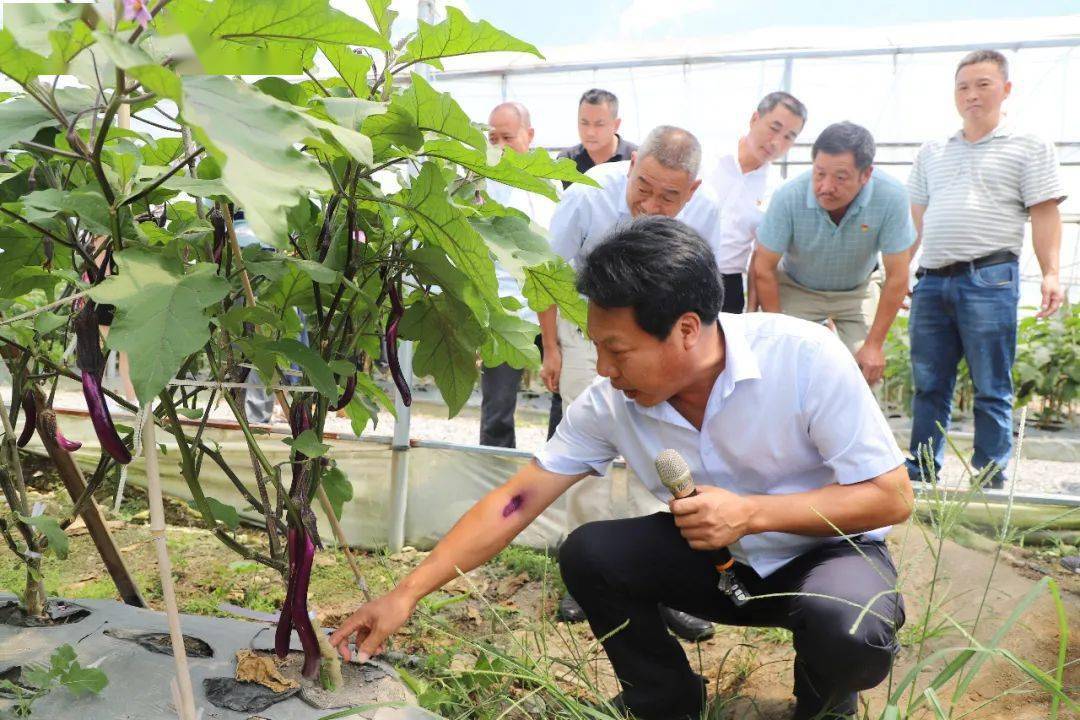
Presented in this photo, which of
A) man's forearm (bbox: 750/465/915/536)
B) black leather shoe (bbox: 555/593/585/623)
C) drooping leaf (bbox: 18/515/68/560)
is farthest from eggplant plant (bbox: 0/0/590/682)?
black leather shoe (bbox: 555/593/585/623)

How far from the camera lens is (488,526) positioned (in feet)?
5.90

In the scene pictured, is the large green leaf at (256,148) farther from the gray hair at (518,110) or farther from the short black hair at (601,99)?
the short black hair at (601,99)

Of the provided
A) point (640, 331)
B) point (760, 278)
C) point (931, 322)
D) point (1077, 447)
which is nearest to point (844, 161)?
point (760, 278)

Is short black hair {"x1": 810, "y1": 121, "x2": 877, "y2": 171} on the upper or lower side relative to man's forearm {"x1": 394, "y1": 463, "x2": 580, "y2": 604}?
upper

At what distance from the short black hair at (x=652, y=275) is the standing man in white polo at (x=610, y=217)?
0.80 m

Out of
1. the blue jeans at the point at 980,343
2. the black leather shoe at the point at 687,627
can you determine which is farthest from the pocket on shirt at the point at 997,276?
the black leather shoe at the point at 687,627

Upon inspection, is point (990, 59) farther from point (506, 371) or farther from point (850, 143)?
point (506, 371)

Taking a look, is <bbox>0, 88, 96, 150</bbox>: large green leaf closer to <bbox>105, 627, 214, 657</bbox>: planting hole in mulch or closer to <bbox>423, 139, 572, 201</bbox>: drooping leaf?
<bbox>423, 139, 572, 201</bbox>: drooping leaf

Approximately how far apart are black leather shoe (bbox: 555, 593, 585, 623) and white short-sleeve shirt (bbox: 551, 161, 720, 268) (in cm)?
102

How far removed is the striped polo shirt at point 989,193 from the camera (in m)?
3.26

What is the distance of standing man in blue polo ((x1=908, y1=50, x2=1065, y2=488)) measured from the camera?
10.7 ft

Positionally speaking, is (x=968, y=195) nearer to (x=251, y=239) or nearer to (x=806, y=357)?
(x=806, y=357)

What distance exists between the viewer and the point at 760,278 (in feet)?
10.7

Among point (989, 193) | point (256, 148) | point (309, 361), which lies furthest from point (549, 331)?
point (256, 148)
